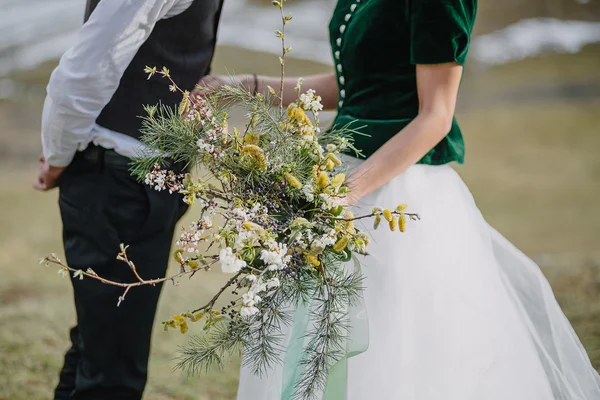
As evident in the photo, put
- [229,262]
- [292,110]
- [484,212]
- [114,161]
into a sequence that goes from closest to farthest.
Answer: [229,262], [292,110], [114,161], [484,212]

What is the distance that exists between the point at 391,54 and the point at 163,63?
379 millimetres

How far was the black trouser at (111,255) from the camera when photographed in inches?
47.8

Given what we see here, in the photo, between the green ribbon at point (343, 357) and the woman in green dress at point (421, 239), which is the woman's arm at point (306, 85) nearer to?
the woman in green dress at point (421, 239)

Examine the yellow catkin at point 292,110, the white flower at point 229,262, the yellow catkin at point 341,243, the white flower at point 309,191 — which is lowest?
the yellow catkin at point 341,243

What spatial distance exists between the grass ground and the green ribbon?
973 mm

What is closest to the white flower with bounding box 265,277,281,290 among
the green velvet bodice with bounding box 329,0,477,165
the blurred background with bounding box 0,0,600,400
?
the green velvet bodice with bounding box 329,0,477,165

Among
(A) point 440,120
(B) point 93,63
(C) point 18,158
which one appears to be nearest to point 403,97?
(A) point 440,120

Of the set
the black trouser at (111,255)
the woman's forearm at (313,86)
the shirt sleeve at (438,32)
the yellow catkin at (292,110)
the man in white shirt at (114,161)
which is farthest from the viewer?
the woman's forearm at (313,86)

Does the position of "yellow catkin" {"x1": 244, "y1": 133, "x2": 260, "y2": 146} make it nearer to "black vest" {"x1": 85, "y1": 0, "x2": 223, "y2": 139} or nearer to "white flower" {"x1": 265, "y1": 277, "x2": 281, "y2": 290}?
"white flower" {"x1": 265, "y1": 277, "x2": 281, "y2": 290}

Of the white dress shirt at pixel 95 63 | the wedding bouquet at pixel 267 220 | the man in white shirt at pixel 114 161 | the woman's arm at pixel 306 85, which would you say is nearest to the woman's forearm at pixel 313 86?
the woman's arm at pixel 306 85

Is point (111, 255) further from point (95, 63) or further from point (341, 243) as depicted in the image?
point (341, 243)

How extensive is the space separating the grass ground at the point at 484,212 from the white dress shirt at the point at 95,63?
3.29 feet

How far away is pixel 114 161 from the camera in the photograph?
3.94ft

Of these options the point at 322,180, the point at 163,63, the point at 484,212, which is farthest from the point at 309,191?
the point at 484,212
